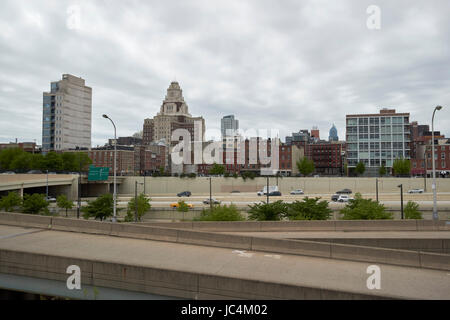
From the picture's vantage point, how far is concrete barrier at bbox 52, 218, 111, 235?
1550cm

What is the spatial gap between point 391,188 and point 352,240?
55.1 m

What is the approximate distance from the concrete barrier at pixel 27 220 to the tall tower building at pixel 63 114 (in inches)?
4522

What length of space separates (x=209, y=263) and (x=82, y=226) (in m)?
7.88

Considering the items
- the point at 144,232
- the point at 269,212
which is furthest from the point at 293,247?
the point at 269,212

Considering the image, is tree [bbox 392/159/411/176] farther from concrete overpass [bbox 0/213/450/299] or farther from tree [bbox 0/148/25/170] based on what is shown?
tree [bbox 0/148/25/170]

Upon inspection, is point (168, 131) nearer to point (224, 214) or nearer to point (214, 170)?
point (214, 170)

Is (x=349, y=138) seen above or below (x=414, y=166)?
above

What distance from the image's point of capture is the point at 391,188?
6344cm

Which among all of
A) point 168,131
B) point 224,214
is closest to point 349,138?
point 224,214

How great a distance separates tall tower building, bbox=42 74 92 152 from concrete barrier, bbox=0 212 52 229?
11486 centimetres

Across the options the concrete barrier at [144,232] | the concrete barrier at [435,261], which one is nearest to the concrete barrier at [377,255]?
the concrete barrier at [435,261]

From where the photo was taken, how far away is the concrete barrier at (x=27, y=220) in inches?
651

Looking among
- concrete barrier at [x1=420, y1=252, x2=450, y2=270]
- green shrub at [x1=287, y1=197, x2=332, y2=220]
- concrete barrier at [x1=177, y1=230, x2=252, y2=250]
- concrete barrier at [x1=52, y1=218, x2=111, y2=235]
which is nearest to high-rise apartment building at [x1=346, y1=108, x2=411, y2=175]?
green shrub at [x1=287, y1=197, x2=332, y2=220]
